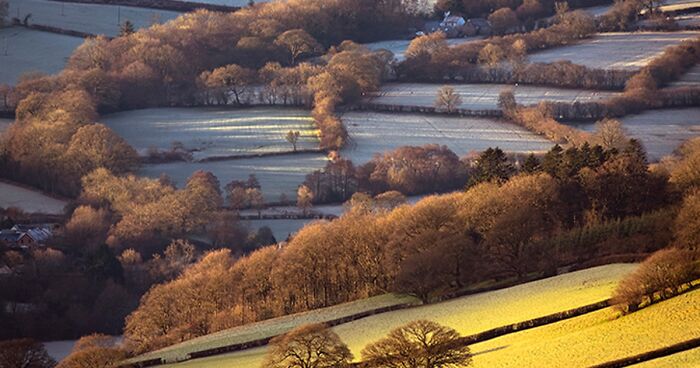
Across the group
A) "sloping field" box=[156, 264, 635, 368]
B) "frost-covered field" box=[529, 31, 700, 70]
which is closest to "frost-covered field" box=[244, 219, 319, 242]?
"sloping field" box=[156, 264, 635, 368]

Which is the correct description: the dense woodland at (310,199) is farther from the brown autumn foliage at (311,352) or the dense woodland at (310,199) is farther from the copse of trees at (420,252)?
the brown autumn foliage at (311,352)

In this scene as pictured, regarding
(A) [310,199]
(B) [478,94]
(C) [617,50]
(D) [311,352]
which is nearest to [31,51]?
(B) [478,94]

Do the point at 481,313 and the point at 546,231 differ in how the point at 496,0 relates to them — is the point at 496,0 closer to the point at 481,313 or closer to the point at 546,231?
the point at 546,231

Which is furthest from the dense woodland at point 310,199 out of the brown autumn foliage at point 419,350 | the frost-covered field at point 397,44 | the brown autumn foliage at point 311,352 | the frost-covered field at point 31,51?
the frost-covered field at point 397,44

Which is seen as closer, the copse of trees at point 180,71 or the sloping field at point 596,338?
the sloping field at point 596,338

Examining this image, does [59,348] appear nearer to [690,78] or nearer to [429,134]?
[429,134]
